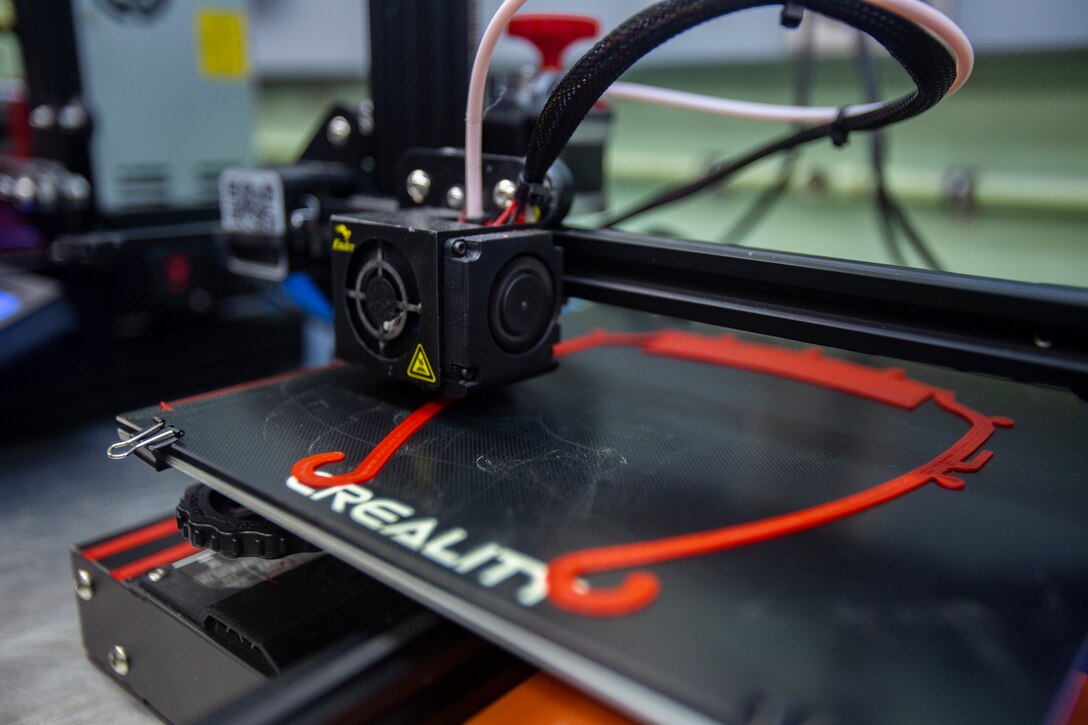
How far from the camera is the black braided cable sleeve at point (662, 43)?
437 millimetres

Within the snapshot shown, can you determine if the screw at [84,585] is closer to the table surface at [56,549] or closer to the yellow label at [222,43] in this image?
the table surface at [56,549]

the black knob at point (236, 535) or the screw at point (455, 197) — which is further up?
the screw at point (455, 197)

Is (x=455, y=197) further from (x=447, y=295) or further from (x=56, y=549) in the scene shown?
(x=56, y=549)

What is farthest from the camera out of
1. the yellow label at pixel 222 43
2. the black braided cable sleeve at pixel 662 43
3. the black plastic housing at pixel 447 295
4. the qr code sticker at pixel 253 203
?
the yellow label at pixel 222 43

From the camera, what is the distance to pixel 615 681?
33cm

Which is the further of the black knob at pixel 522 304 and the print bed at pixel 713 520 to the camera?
the black knob at pixel 522 304

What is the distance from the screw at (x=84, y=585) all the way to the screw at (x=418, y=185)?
16.3 inches

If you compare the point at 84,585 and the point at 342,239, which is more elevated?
the point at 342,239

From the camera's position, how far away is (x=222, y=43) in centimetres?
119

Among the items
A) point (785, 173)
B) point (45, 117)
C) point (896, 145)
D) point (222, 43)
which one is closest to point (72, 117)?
point (45, 117)

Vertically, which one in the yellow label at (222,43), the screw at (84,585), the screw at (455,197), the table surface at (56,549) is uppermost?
the yellow label at (222,43)

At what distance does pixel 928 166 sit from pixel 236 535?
150 cm

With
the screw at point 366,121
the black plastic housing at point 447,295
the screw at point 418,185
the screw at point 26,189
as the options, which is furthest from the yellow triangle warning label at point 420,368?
the screw at point 26,189

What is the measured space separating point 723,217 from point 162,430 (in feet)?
4.96
